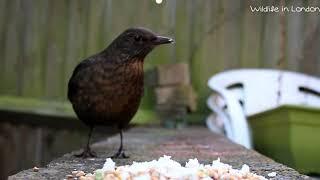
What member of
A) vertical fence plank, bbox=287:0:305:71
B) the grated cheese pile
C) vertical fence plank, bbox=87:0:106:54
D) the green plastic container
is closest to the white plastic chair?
vertical fence plank, bbox=287:0:305:71

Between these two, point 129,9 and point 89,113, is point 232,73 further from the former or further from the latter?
point 89,113

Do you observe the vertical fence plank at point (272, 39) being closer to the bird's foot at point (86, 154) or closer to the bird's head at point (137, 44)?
the bird's head at point (137, 44)

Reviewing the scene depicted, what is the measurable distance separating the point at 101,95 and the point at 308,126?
147 cm

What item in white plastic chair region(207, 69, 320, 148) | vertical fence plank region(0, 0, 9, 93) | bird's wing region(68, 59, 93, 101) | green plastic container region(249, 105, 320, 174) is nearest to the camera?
bird's wing region(68, 59, 93, 101)

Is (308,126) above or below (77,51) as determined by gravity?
below

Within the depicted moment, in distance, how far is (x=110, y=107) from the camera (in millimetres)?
3283

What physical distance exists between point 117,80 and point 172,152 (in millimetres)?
509

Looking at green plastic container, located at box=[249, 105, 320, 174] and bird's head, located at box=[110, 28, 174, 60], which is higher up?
bird's head, located at box=[110, 28, 174, 60]

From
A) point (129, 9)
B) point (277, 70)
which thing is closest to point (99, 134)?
point (129, 9)

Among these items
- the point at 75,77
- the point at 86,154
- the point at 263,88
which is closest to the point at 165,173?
the point at 86,154

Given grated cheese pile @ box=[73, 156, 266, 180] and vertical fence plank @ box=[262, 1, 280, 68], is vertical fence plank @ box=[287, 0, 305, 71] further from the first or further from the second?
grated cheese pile @ box=[73, 156, 266, 180]

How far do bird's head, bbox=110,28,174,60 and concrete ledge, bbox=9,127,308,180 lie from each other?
1.66 ft

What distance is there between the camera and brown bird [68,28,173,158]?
3.26 meters

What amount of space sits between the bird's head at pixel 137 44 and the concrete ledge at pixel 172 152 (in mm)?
506
